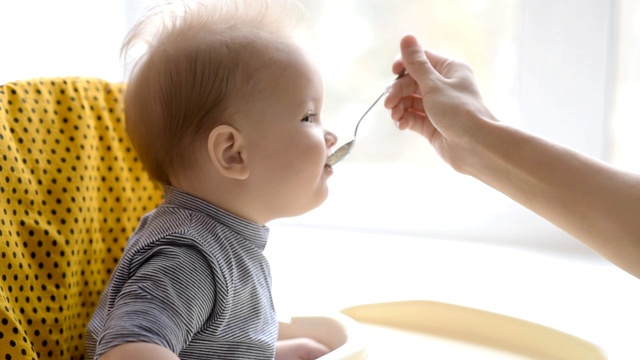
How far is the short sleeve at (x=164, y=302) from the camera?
78 cm

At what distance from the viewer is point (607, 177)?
2.74 feet

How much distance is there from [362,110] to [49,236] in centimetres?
79

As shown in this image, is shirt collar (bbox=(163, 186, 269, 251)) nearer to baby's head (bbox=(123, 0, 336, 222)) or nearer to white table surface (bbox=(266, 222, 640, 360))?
baby's head (bbox=(123, 0, 336, 222))

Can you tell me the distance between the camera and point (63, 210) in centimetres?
100

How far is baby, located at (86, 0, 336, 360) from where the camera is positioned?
891 mm

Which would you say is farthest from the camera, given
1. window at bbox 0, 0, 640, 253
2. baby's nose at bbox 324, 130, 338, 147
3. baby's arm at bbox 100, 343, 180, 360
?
window at bbox 0, 0, 640, 253

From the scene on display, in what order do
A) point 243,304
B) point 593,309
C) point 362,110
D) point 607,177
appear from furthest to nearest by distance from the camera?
point 362,110
point 593,309
point 243,304
point 607,177

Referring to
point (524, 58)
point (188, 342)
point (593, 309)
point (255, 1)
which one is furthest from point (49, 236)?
point (524, 58)

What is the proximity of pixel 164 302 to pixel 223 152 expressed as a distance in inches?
→ 7.6

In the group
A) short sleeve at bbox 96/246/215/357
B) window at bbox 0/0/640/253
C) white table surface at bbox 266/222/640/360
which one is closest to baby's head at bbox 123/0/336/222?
short sleeve at bbox 96/246/215/357

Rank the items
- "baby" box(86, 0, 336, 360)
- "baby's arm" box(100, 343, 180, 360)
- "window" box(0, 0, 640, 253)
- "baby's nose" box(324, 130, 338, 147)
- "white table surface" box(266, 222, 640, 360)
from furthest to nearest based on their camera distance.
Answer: "window" box(0, 0, 640, 253)
"white table surface" box(266, 222, 640, 360)
"baby's nose" box(324, 130, 338, 147)
"baby" box(86, 0, 336, 360)
"baby's arm" box(100, 343, 180, 360)

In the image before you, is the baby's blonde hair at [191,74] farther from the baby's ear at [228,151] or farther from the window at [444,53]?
the window at [444,53]

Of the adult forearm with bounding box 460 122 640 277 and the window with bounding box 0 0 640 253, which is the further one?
the window with bounding box 0 0 640 253

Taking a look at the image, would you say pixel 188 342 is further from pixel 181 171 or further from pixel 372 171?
pixel 372 171
